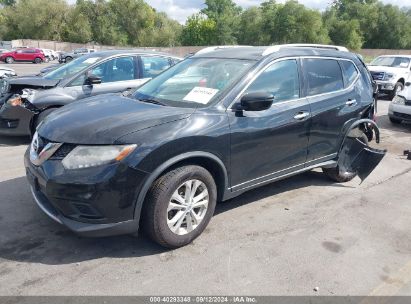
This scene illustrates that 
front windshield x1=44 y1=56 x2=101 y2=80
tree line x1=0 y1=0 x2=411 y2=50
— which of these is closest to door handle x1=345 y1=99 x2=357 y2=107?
front windshield x1=44 y1=56 x2=101 y2=80

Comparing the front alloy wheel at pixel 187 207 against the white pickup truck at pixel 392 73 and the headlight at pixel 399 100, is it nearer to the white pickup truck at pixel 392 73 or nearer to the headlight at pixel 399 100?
the headlight at pixel 399 100

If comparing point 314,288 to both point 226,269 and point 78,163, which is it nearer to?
point 226,269

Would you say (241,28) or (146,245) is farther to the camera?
→ (241,28)

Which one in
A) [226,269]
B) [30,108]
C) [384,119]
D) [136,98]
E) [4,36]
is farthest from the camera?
[4,36]

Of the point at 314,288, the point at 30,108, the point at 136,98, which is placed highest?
the point at 136,98

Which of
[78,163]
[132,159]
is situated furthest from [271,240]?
[78,163]

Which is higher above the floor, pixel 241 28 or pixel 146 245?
pixel 241 28

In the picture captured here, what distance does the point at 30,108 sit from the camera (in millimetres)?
6766

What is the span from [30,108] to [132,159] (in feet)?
14.4

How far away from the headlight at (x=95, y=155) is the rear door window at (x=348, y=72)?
3234 mm

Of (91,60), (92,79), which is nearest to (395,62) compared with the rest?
(91,60)

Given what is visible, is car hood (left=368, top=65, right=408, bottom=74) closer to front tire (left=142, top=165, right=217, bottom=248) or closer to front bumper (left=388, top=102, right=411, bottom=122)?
front bumper (left=388, top=102, right=411, bottom=122)

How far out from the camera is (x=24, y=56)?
38438 millimetres

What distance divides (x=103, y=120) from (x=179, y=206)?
995 millimetres
